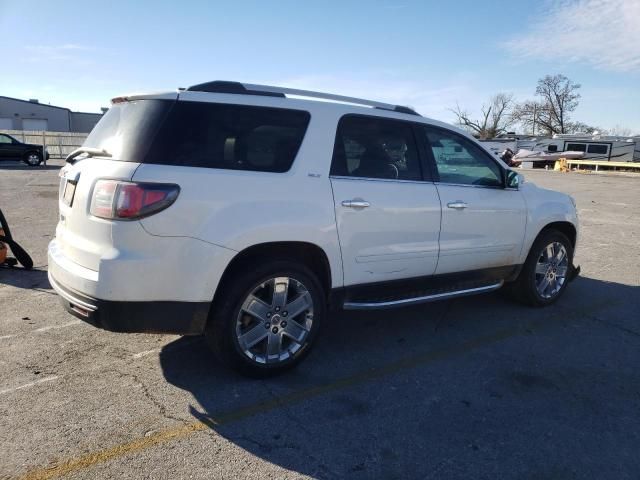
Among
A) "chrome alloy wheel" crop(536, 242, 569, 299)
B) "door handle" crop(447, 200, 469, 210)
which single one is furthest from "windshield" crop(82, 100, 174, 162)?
"chrome alloy wheel" crop(536, 242, 569, 299)

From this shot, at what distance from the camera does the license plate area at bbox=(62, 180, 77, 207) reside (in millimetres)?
3436

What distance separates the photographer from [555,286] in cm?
562

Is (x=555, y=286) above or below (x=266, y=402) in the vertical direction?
above

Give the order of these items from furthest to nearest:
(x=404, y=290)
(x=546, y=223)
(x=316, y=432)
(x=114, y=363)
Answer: (x=546, y=223) < (x=404, y=290) < (x=114, y=363) < (x=316, y=432)

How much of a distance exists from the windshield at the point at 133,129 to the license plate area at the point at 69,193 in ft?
1.01

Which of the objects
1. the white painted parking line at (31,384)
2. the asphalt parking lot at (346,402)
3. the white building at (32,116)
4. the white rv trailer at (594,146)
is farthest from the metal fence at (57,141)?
the white rv trailer at (594,146)

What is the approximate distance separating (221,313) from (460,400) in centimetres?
171

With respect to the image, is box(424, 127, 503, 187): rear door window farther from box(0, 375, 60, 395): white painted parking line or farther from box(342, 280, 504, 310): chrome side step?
box(0, 375, 60, 395): white painted parking line

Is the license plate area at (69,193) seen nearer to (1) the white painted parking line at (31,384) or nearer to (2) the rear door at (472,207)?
(1) the white painted parking line at (31,384)

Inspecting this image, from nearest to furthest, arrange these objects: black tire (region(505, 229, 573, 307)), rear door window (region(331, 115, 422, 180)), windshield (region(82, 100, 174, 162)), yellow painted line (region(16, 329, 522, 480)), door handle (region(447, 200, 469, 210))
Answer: yellow painted line (region(16, 329, 522, 480)) → windshield (region(82, 100, 174, 162)) → rear door window (region(331, 115, 422, 180)) → door handle (region(447, 200, 469, 210)) → black tire (region(505, 229, 573, 307))

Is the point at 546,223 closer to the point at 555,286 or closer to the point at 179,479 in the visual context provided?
the point at 555,286

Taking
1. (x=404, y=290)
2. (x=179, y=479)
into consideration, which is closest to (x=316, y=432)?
(x=179, y=479)

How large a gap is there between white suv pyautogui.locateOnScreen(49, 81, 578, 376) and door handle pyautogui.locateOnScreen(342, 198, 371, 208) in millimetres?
11

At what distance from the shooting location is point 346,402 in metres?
3.38
